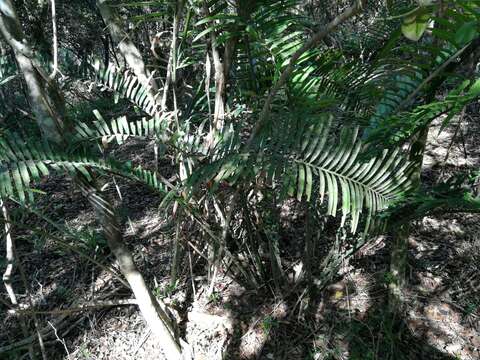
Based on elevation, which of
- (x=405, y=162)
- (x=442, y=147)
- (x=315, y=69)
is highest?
(x=315, y=69)

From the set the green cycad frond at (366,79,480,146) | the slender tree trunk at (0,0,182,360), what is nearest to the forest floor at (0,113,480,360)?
the slender tree trunk at (0,0,182,360)

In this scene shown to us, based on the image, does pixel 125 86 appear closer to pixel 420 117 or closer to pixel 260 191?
pixel 260 191

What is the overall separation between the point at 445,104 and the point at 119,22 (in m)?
1.72

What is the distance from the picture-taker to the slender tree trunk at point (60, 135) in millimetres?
1333

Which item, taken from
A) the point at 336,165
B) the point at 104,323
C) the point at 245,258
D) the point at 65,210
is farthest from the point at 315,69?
the point at 65,210

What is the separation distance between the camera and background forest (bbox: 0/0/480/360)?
132cm

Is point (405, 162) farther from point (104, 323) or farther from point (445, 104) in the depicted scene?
point (104, 323)

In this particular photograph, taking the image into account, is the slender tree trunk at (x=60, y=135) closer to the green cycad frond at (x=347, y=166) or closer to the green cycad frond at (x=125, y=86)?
the green cycad frond at (x=125, y=86)

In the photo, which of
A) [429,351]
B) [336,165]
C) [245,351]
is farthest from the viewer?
[245,351]

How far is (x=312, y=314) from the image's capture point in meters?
2.04

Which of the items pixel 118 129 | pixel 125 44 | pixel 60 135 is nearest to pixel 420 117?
pixel 118 129

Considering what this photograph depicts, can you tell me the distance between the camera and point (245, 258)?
2.12 metres

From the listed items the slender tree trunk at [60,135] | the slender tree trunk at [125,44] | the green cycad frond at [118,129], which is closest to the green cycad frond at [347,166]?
the green cycad frond at [118,129]

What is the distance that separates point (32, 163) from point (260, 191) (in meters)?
1.06
